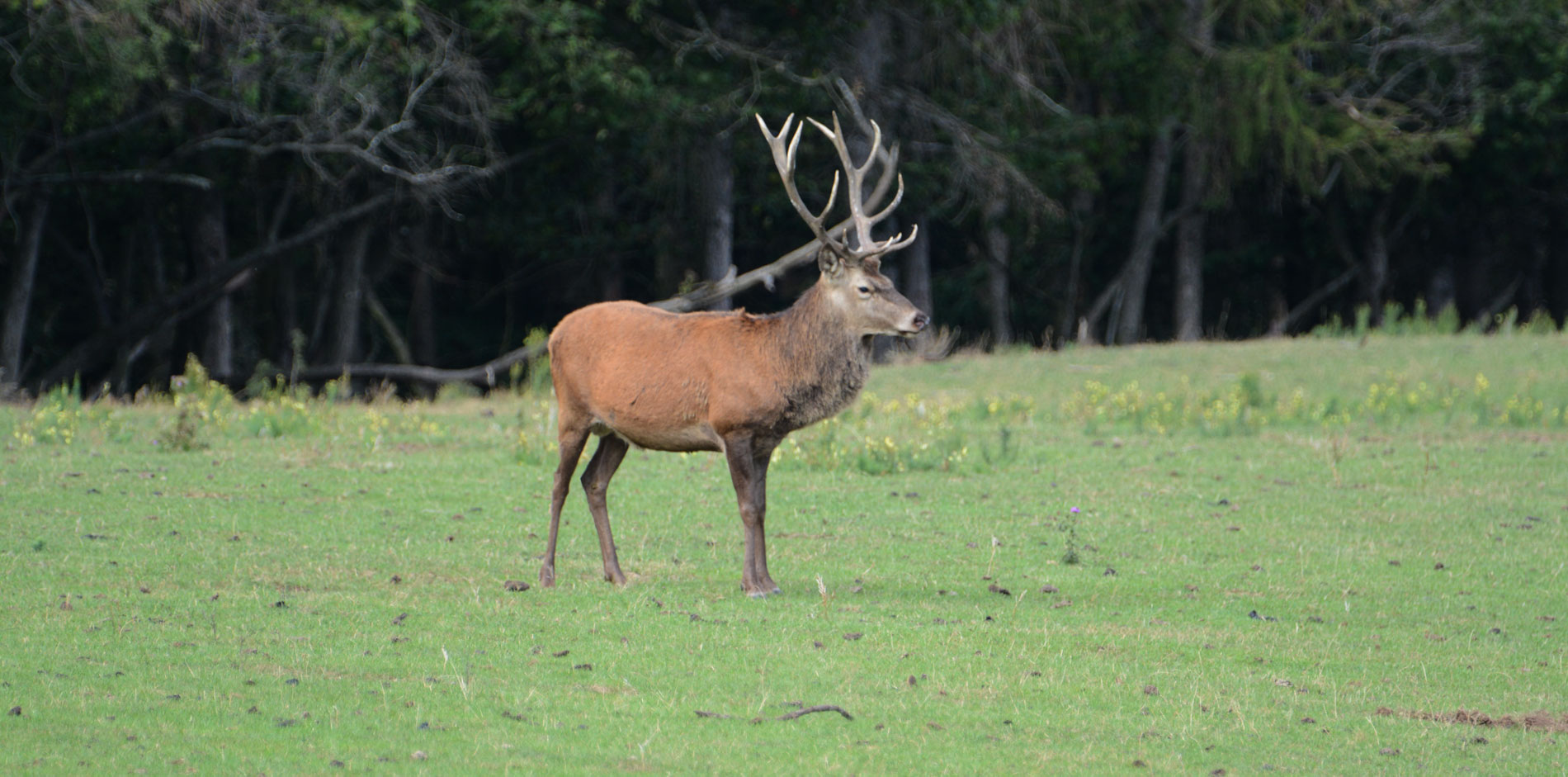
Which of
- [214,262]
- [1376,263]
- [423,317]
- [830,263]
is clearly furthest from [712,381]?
[1376,263]

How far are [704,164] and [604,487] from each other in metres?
17.6

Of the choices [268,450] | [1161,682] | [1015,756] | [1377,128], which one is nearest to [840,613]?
[1161,682]

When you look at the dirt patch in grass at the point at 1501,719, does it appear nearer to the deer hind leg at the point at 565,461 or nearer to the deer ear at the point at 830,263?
the deer ear at the point at 830,263

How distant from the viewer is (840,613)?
8227mm

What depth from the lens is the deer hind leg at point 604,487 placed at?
8.98 m

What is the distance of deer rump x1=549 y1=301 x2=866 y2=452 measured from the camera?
870 cm

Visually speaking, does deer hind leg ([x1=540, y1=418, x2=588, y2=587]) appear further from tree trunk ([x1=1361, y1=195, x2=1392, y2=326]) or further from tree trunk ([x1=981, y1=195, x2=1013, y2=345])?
tree trunk ([x1=1361, y1=195, x2=1392, y2=326])

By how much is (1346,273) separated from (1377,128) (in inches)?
300

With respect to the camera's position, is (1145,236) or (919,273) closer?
(919,273)

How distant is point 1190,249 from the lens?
3444 centimetres

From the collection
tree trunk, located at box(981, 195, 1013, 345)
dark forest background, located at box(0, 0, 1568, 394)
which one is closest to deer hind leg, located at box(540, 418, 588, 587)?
dark forest background, located at box(0, 0, 1568, 394)

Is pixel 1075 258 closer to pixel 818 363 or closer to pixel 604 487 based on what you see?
pixel 604 487

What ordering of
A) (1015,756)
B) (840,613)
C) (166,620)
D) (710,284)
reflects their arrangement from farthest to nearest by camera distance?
(710,284) < (840,613) < (166,620) < (1015,756)

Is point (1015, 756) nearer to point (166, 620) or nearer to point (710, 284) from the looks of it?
point (166, 620)
